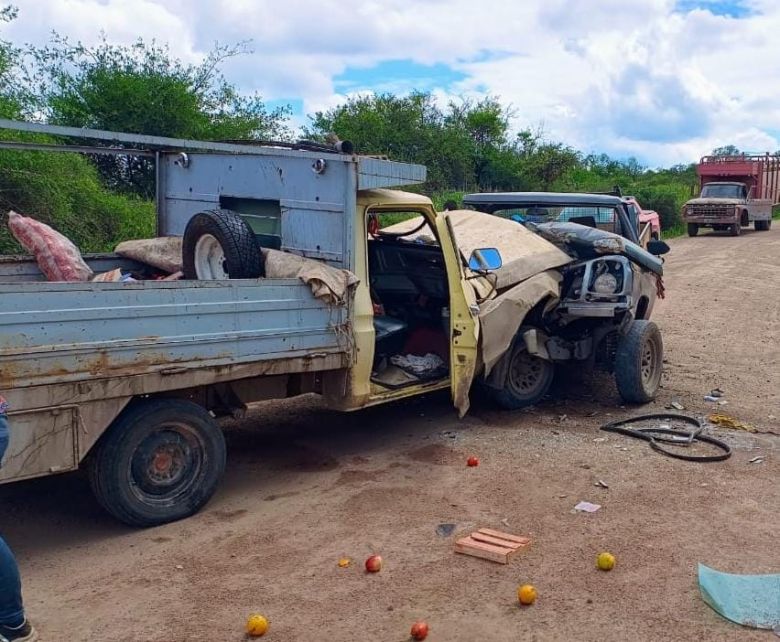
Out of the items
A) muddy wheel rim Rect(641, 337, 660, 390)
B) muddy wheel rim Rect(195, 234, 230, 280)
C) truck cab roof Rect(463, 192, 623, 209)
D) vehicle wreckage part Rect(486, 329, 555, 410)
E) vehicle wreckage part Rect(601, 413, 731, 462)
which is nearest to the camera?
muddy wheel rim Rect(195, 234, 230, 280)

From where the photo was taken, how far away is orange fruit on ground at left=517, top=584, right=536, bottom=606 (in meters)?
4.02

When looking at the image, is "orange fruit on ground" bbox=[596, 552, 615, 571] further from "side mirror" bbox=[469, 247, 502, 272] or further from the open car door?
"side mirror" bbox=[469, 247, 502, 272]

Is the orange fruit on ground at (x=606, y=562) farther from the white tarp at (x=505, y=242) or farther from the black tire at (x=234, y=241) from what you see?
the white tarp at (x=505, y=242)

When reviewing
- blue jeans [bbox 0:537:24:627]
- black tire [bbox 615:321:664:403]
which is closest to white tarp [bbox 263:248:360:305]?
blue jeans [bbox 0:537:24:627]

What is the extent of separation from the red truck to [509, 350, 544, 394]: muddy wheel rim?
2126 cm

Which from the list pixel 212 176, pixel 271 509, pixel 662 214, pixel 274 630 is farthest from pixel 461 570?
pixel 662 214

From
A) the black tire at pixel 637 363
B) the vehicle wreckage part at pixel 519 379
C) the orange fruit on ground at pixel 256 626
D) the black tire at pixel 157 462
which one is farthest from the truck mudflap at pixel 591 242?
the orange fruit on ground at pixel 256 626

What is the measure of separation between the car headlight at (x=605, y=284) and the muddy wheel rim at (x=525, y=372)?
84 centimetres

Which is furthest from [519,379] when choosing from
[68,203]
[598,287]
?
[68,203]

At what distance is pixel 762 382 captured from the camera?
27.9ft

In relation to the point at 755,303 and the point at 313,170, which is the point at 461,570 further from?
the point at 755,303

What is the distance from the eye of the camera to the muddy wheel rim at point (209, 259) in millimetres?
5848

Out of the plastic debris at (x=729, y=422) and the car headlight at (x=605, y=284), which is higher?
the car headlight at (x=605, y=284)

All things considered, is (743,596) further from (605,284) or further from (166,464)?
(605,284)
